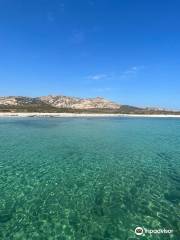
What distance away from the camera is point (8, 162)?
22.2m

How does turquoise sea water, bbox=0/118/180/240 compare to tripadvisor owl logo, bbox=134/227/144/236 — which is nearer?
tripadvisor owl logo, bbox=134/227/144/236

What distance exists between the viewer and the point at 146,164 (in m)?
22.4

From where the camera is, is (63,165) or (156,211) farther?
(63,165)

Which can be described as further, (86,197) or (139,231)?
(86,197)

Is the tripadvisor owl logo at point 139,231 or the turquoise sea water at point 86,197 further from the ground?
the turquoise sea water at point 86,197

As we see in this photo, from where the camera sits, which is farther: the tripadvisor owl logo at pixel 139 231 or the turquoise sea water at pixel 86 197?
the turquoise sea water at pixel 86 197

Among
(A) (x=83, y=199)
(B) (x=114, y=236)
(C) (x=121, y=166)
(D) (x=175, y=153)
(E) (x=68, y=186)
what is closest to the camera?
(B) (x=114, y=236)

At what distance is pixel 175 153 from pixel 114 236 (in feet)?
67.7

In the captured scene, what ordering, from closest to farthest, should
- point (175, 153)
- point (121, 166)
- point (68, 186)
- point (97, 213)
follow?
point (97, 213)
point (68, 186)
point (121, 166)
point (175, 153)

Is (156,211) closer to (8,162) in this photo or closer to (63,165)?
(63,165)

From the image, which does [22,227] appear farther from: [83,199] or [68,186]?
[68,186]

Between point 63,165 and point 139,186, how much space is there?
847cm

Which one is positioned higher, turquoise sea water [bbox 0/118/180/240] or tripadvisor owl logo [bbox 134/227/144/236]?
turquoise sea water [bbox 0/118/180/240]

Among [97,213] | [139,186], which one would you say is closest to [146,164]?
[139,186]
